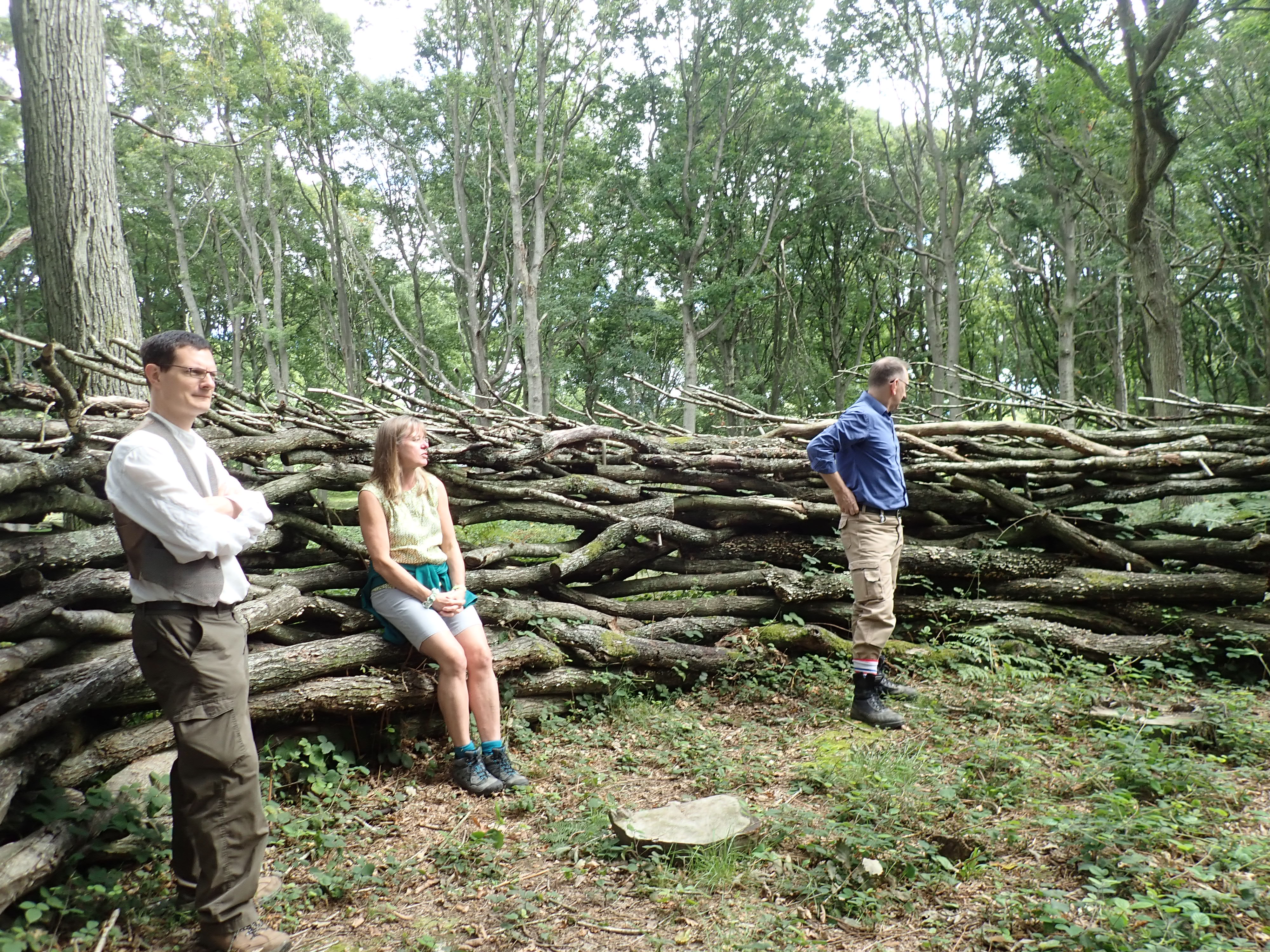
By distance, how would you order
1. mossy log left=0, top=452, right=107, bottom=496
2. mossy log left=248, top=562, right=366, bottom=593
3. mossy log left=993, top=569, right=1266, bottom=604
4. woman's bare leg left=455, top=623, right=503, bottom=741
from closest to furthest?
1. mossy log left=0, top=452, right=107, bottom=496
2. woman's bare leg left=455, top=623, right=503, bottom=741
3. mossy log left=248, top=562, right=366, bottom=593
4. mossy log left=993, top=569, right=1266, bottom=604

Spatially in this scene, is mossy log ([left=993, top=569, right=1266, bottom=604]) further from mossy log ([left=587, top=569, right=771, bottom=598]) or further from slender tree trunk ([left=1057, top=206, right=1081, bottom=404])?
slender tree trunk ([left=1057, top=206, right=1081, bottom=404])

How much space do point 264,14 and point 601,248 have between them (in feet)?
32.7

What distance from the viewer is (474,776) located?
3803 mm

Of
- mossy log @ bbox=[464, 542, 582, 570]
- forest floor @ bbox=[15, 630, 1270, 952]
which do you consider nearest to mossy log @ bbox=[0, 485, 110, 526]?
forest floor @ bbox=[15, 630, 1270, 952]

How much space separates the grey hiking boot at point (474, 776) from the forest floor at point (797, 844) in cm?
7

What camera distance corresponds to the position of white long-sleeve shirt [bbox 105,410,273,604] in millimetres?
2410

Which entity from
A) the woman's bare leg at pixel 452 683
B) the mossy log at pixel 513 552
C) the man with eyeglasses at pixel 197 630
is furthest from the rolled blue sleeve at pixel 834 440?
the man with eyeglasses at pixel 197 630

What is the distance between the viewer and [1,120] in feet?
52.4

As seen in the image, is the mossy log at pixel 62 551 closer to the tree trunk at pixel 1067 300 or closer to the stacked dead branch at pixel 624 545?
the stacked dead branch at pixel 624 545

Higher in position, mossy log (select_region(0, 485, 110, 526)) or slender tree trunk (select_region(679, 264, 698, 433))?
slender tree trunk (select_region(679, 264, 698, 433))

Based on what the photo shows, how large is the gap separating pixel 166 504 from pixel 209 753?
81 cm

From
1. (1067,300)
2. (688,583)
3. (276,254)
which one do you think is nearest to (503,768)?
(688,583)

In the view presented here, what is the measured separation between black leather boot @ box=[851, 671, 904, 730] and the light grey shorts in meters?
2.20

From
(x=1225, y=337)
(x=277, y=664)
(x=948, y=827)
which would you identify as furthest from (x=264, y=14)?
(x=1225, y=337)
